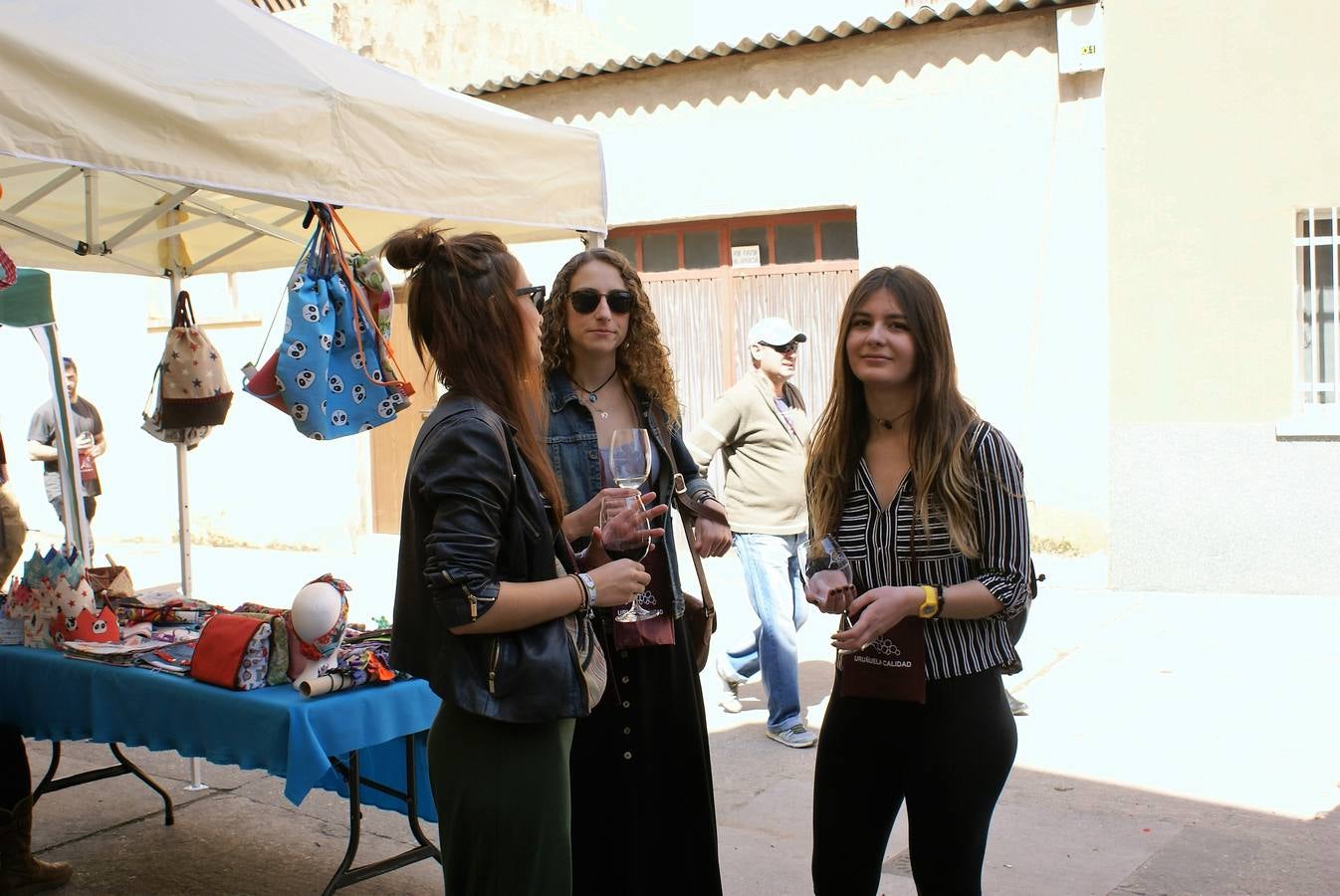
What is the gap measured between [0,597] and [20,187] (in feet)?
6.43

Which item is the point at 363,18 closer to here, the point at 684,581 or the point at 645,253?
the point at 645,253

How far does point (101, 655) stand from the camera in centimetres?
385

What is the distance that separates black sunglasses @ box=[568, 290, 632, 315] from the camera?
309 centimetres

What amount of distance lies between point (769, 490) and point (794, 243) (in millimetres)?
4832

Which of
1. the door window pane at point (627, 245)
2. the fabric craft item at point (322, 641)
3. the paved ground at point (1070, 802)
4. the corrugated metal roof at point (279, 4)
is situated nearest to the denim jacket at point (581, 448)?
the fabric craft item at point (322, 641)

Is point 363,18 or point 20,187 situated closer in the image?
point 20,187

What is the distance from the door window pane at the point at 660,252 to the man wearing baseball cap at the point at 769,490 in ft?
16.1

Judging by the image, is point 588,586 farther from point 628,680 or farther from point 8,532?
point 8,532

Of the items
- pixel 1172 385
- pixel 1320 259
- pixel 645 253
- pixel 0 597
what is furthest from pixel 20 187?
A: pixel 1320 259

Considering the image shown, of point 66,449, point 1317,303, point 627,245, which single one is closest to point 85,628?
point 66,449

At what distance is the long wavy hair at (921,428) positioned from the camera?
99.6 inches

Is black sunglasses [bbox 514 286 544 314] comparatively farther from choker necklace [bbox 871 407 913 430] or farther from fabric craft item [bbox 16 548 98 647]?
fabric craft item [bbox 16 548 98 647]

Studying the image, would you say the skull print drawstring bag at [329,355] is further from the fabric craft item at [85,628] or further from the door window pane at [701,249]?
the door window pane at [701,249]

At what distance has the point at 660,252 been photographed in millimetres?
10461
